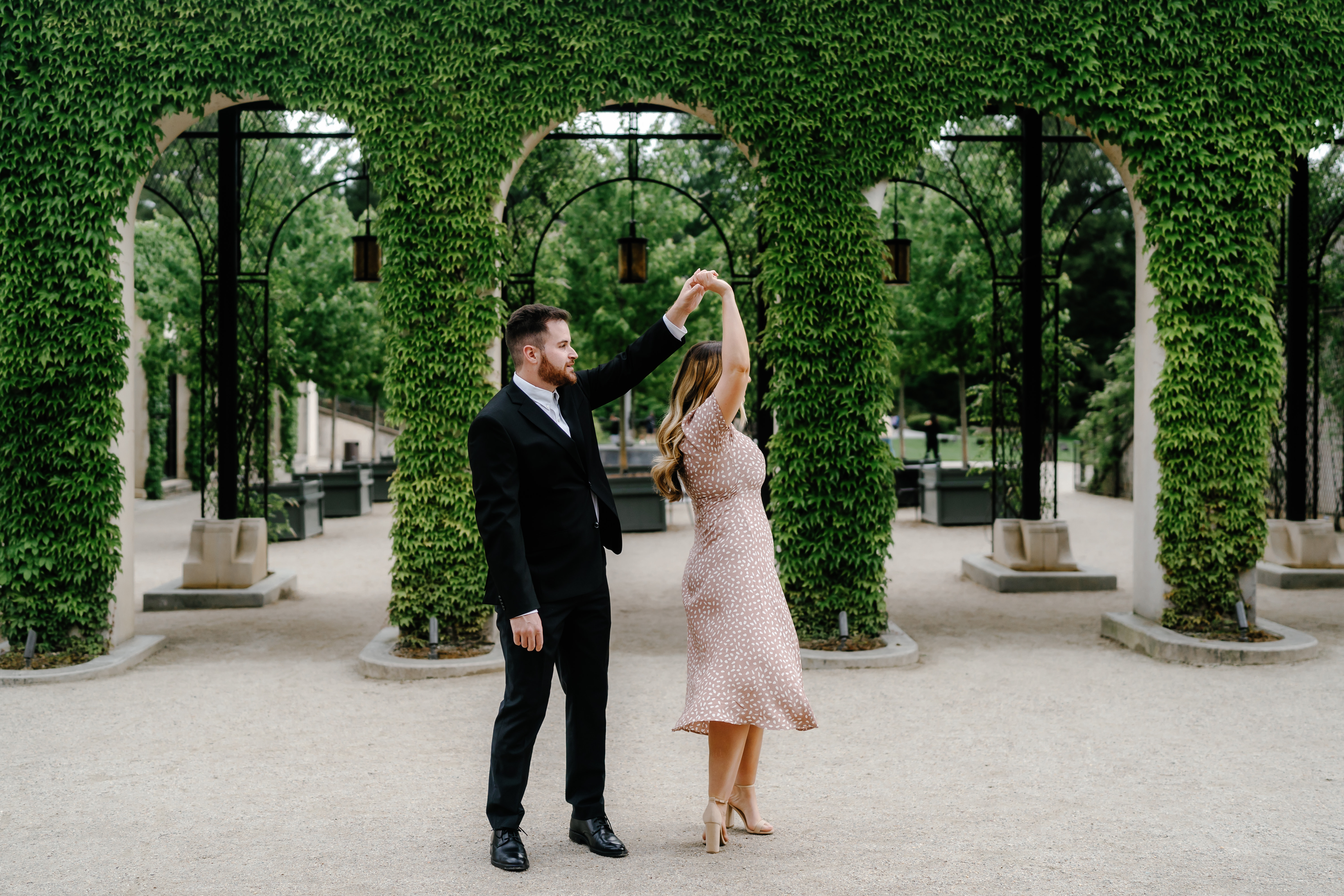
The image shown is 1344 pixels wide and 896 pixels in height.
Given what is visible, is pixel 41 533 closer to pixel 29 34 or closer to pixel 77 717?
pixel 77 717

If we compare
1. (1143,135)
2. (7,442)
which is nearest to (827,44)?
(1143,135)

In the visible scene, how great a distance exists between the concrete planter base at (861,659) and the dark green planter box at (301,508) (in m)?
9.28

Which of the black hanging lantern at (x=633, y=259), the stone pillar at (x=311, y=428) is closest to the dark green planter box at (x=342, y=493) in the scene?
the black hanging lantern at (x=633, y=259)

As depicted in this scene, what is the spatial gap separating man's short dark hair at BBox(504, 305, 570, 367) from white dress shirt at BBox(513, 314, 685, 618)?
85 millimetres

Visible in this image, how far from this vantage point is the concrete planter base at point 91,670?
23.5ft

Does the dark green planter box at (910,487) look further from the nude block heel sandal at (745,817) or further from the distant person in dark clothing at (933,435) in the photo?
the nude block heel sandal at (745,817)

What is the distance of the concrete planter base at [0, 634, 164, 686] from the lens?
7.17 meters

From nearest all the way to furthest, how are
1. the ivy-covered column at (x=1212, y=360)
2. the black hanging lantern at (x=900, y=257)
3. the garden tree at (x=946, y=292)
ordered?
the ivy-covered column at (x=1212, y=360) → the black hanging lantern at (x=900, y=257) → the garden tree at (x=946, y=292)

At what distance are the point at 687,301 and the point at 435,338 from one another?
4.05 meters

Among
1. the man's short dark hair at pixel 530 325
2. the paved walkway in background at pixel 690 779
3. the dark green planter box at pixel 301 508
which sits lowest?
the paved walkway in background at pixel 690 779

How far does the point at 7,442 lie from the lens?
24.5 feet

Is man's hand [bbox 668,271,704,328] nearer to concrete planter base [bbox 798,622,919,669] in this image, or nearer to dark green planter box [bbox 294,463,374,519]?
concrete planter base [bbox 798,622,919,669]

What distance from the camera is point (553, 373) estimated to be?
4148 mm

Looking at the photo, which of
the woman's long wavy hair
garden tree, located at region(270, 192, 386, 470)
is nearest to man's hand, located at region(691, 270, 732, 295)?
the woman's long wavy hair
